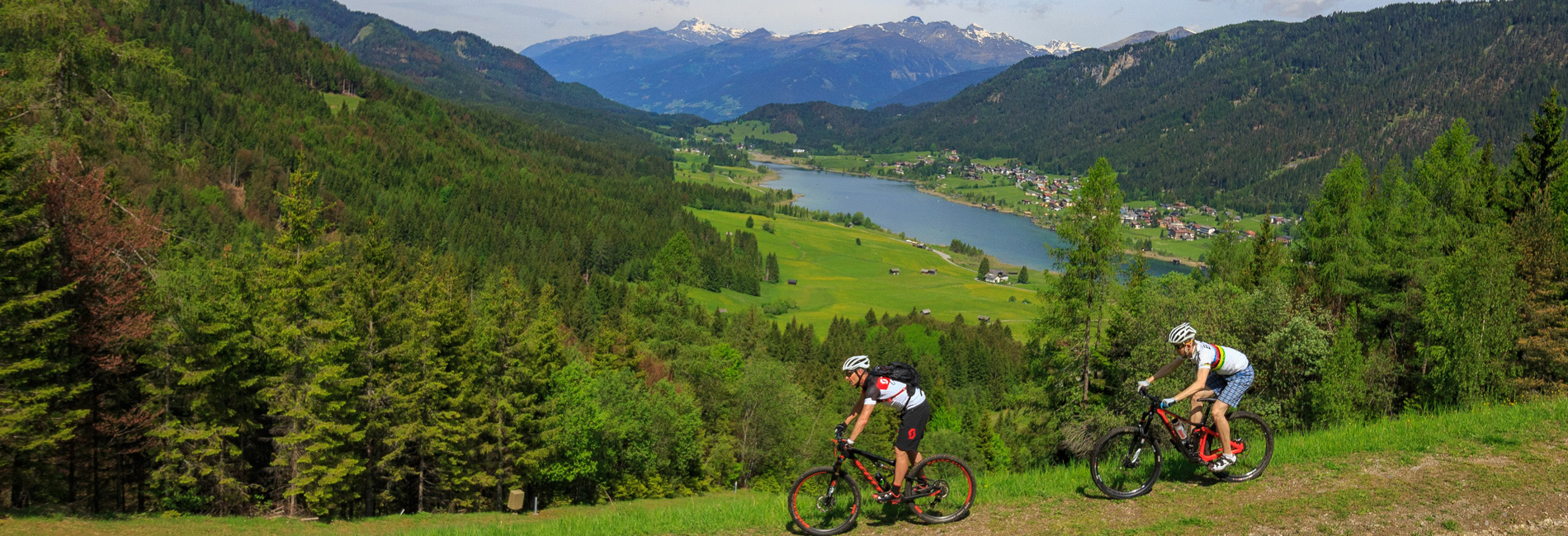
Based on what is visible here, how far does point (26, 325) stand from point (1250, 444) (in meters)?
26.6

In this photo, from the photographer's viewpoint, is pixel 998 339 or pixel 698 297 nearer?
pixel 998 339

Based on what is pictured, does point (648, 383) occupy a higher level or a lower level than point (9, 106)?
lower

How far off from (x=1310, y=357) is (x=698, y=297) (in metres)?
100

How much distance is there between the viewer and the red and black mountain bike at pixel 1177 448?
37.4ft

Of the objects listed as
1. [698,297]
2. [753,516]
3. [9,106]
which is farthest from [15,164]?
[698,297]

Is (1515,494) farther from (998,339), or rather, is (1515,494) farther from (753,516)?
(998,339)

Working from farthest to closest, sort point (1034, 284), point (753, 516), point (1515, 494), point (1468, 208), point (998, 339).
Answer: point (1034, 284)
point (998, 339)
point (1468, 208)
point (753, 516)
point (1515, 494)

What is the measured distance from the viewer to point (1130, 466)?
1173 cm

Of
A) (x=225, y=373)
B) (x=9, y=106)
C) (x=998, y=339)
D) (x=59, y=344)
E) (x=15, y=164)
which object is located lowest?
(x=998, y=339)

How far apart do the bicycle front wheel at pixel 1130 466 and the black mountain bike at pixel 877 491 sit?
2045mm

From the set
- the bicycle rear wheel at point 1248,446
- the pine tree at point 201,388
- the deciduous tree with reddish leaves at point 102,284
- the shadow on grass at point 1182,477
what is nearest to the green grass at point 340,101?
the pine tree at point 201,388

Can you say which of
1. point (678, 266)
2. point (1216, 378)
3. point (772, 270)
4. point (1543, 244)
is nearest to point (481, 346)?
point (1216, 378)

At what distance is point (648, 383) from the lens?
53000 millimetres

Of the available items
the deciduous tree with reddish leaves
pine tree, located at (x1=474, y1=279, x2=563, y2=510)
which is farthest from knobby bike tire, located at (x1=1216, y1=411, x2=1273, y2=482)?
pine tree, located at (x1=474, y1=279, x2=563, y2=510)
